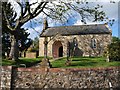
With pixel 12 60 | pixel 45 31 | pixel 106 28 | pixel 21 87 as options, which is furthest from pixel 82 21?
pixel 45 31

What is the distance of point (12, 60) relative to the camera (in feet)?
89.1

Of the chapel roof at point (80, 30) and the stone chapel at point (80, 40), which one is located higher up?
the chapel roof at point (80, 30)

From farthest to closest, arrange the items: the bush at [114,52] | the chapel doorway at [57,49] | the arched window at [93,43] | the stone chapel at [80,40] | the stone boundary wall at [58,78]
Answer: the chapel doorway at [57,49], the arched window at [93,43], the stone chapel at [80,40], the bush at [114,52], the stone boundary wall at [58,78]

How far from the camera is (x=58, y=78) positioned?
60.0ft

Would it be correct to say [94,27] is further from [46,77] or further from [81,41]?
[46,77]

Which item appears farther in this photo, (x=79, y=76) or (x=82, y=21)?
(x=82, y=21)

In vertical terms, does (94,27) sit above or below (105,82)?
above

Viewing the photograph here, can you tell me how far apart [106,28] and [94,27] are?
7.21 feet

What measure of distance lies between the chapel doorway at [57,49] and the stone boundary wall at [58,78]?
26593 millimetres

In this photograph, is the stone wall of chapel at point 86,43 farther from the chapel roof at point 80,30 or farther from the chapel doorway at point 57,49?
the chapel doorway at point 57,49

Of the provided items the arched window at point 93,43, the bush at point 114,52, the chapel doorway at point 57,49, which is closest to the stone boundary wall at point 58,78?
the bush at point 114,52

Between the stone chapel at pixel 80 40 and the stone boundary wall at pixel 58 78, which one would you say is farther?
the stone chapel at pixel 80 40

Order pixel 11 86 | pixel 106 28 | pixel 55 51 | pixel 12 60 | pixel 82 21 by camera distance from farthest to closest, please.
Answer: pixel 55 51 < pixel 106 28 < pixel 12 60 < pixel 82 21 < pixel 11 86

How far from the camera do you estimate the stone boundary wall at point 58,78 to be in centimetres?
1812
